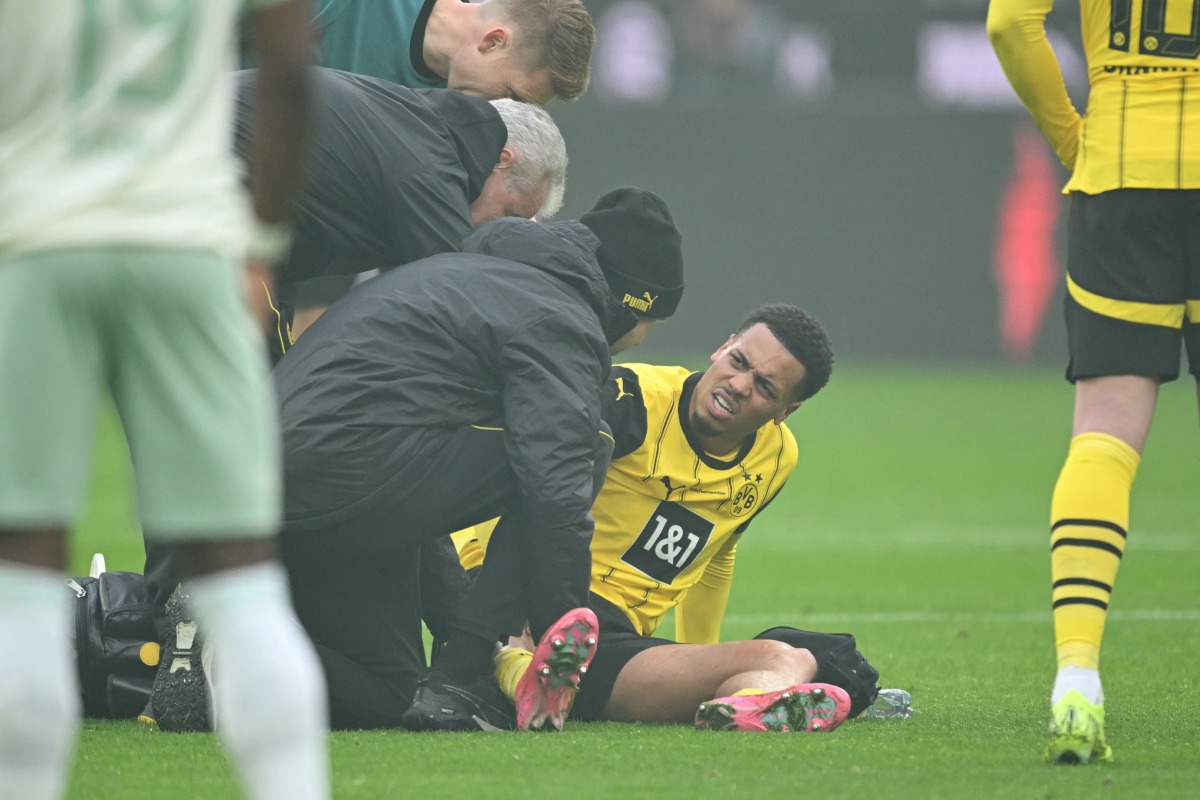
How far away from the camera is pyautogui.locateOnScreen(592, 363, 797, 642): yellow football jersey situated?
4.32 m

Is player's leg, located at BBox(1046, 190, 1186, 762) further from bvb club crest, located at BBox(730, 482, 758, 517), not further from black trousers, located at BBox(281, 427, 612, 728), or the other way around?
bvb club crest, located at BBox(730, 482, 758, 517)

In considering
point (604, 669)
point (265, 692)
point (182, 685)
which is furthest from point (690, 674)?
point (265, 692)

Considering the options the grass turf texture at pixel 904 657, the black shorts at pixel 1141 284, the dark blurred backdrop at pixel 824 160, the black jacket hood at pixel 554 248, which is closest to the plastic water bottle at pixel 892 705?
the grass turf texture at pixel 904 657

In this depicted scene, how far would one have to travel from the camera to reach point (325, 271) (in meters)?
4.19

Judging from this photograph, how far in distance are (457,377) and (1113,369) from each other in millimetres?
1405

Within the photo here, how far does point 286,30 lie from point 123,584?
2265 millimetres

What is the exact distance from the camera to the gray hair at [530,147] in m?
4.33

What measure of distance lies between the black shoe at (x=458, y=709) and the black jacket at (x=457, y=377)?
0.41m

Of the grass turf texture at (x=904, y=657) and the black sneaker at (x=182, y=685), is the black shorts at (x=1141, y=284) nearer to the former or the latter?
the grass turf texture at (x=904, y=657)

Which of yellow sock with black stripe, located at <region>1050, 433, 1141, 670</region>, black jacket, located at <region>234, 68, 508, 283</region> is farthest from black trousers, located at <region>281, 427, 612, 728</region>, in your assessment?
yellow sock with black stripe, located at <region>1050, 433, 1141, 670</region>

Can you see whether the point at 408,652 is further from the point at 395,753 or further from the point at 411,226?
the point at 411,226

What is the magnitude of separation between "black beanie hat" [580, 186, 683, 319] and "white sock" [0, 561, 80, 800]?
2527mm

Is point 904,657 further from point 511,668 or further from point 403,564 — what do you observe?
point 403,564

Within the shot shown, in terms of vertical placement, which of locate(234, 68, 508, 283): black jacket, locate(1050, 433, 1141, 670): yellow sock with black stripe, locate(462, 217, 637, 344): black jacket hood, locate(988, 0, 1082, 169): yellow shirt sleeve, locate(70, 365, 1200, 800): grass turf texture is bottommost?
locate(70, 365, 1200, 800): grass turf texture
